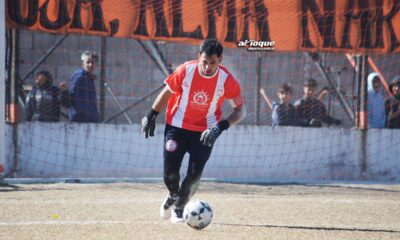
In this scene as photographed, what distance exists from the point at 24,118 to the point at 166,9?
10.6ft

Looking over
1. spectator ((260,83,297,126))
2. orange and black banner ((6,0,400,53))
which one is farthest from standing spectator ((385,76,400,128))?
spectator ((260,83,297,126))

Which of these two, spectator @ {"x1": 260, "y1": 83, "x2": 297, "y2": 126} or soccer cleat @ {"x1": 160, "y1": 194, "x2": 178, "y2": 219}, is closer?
soccer cleat @ {"x1": 160, "y1": 194, "x2": 178, "y2": 219}

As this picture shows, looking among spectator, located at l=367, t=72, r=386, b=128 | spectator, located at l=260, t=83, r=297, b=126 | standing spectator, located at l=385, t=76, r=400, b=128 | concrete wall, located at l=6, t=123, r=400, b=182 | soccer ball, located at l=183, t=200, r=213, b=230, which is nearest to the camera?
soccer ball, located at l=183, t=200, r=213, b=230

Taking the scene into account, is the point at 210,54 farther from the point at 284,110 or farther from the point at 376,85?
the point at 376,85

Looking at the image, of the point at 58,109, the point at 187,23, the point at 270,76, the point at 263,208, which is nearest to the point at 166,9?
the point at 187,23

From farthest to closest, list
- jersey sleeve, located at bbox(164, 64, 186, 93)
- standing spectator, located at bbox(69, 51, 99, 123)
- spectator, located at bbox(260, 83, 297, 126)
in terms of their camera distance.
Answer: spectator, located at bbox(260, 83, 297, 126) → standing spectator, located at bbox(69, 51, 99, 123) → jersey sleeve, located at bbox(164, 64, 186, 93)

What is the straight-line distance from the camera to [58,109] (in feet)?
45.7

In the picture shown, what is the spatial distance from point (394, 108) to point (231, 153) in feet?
11.1

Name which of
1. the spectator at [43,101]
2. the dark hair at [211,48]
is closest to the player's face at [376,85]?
the spectator at [43,101]

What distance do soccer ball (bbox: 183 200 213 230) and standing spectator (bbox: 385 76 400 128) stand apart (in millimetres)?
8367

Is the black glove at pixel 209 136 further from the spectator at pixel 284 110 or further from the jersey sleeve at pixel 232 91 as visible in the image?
the spectator at pixel 284 110

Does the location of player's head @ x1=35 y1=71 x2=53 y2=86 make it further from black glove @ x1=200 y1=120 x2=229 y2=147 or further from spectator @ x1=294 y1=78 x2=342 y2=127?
black glove @ x1=200 y1=120 x2=229 y2=147

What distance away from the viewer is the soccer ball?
25.4 ft

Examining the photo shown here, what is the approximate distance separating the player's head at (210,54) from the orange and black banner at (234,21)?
5.55 metres
